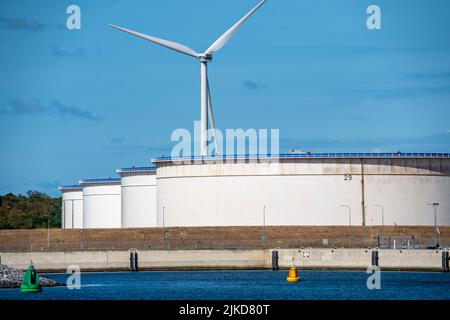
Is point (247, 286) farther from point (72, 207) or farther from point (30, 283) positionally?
point (72, 207)

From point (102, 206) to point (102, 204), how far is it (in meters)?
0.29

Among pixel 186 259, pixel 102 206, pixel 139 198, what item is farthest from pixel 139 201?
pixel 186 259

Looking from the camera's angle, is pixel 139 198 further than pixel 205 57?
Yes

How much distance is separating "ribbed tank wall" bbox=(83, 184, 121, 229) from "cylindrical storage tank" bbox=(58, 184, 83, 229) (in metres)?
6.24

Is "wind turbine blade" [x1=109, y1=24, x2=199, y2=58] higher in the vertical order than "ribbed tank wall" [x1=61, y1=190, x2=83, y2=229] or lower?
higher

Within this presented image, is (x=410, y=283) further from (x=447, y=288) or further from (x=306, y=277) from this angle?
(x=306, y=277)

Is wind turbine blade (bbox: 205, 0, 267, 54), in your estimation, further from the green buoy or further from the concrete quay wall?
the green buoy

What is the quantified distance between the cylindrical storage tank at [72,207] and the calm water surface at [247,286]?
209ft

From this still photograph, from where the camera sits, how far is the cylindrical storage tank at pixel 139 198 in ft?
435

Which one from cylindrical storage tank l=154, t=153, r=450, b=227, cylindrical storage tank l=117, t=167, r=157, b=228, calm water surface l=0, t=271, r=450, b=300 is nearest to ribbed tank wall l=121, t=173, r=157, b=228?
cylindrical storage tank l=117, t=167, r=157, b=228

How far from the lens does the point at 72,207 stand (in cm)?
16062

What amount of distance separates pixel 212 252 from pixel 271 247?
23.3ft

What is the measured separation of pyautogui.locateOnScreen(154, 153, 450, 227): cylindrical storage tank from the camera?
116m

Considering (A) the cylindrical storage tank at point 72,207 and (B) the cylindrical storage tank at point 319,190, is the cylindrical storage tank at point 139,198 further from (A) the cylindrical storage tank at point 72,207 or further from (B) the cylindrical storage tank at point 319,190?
(A) the cylindrical storage tank at point 72,207
